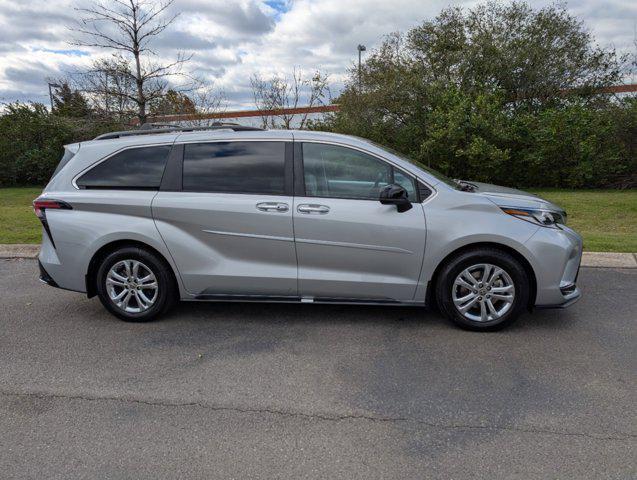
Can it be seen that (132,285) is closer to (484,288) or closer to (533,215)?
(484,288)

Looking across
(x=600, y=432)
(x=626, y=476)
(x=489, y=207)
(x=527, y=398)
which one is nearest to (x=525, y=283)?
(x=489, y=207)

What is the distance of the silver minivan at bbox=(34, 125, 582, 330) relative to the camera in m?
4.25

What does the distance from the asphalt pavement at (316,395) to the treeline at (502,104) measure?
30.7 feet

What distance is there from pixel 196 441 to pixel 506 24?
1671 cm

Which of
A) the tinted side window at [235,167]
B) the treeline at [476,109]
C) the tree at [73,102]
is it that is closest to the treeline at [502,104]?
the treeline at [476,109]

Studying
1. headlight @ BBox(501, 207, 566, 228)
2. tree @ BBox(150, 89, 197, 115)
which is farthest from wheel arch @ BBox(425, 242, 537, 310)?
tree @ BBox(150, 89, 197, 115)

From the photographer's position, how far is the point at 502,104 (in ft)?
47.8

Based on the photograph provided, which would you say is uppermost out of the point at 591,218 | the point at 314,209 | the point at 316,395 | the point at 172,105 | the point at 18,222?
the point at 172,105

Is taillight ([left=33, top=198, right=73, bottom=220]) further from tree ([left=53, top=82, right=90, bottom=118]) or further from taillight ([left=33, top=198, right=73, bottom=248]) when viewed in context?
tree ([left=53, top=82, right=90, bottom=118])

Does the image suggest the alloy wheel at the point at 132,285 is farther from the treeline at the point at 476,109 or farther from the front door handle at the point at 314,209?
the treeline at the point at 476,109

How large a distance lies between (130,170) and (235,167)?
3.26ft

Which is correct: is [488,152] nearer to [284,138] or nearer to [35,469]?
[284,138]

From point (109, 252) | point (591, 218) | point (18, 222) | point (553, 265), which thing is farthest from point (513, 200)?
point (18, 222)

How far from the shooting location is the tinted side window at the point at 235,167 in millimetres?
4473
